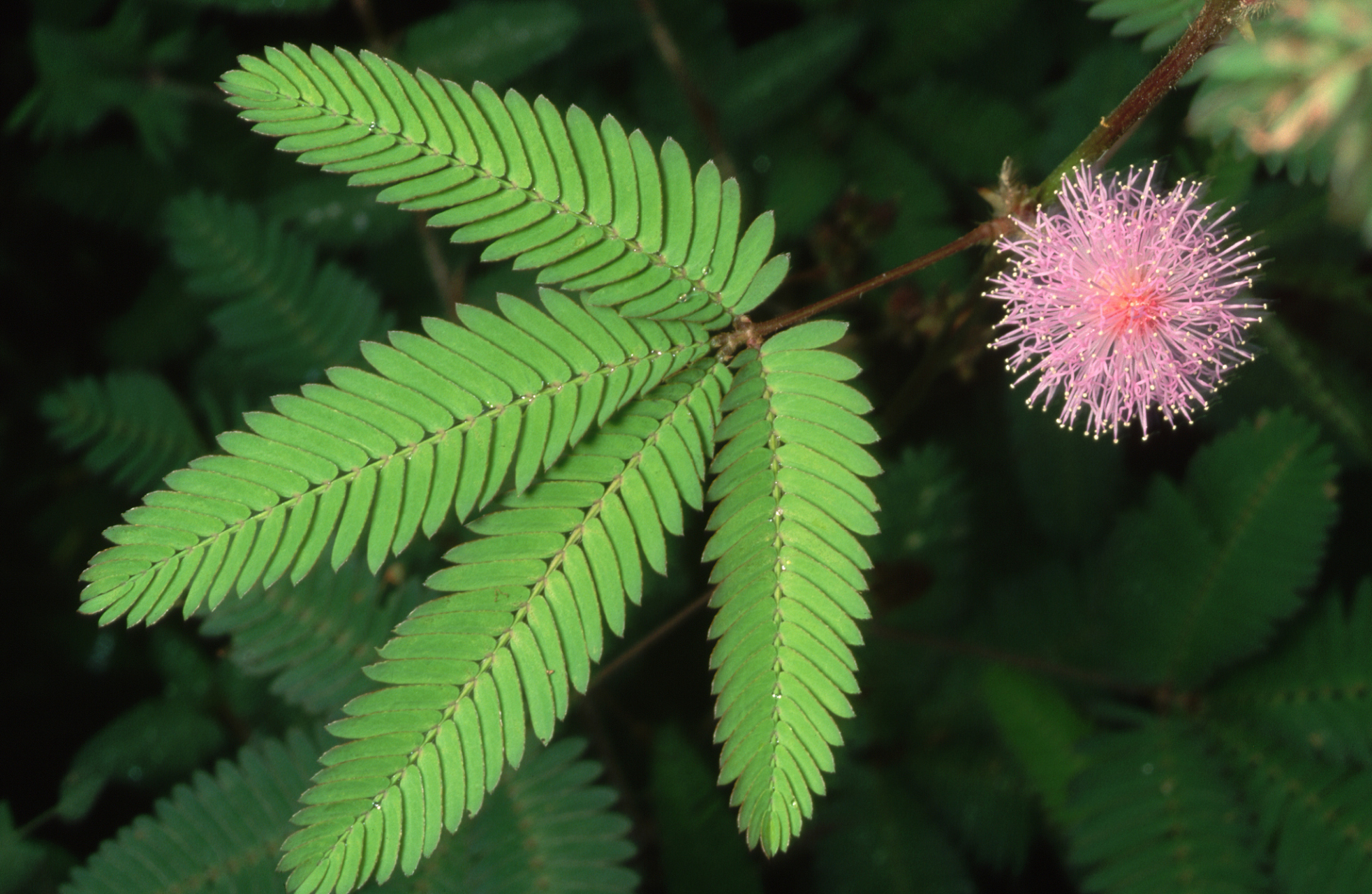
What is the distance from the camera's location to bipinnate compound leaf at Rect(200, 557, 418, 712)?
191 cm

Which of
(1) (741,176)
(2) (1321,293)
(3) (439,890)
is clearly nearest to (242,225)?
(1) (741,176)

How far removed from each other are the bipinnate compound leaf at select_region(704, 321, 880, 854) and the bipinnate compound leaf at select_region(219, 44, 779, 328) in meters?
0.20

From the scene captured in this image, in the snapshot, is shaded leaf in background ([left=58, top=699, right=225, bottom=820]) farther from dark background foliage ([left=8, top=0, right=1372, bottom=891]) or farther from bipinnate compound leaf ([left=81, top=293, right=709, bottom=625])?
bipinnate compound leaf ([left=81, top=293, right=709, bottom=625])

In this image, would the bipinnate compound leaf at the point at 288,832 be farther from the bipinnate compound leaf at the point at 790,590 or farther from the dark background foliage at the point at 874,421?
the bipinnate compound leaf at the point at 790,590

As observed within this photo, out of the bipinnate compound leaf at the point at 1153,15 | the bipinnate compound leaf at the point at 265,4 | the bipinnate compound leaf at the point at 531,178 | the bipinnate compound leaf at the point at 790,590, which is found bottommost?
the bipinnate compound leaf at the point at 790,590

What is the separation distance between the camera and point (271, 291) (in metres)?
2.22

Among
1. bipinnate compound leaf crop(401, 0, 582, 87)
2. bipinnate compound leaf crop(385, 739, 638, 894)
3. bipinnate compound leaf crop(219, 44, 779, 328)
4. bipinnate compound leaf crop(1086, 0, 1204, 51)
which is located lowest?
bipinnate compound leaf crop(385, 739, 638, 894)

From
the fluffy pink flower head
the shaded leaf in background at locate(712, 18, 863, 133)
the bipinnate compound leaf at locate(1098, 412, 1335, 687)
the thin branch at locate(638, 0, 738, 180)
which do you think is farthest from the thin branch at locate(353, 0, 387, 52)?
the bipinnate compound leaf at locate(1098, 412, 1335, 687)

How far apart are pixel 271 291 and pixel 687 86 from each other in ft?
3.49

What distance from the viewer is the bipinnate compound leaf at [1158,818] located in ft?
6.14

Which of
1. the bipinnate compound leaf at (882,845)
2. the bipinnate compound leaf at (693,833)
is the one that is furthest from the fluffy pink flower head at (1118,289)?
the bipinnate compound leaf at (882,845)

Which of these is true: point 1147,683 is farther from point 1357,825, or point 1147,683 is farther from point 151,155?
point 151,155

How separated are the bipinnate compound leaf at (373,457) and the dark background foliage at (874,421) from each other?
77 centimetres

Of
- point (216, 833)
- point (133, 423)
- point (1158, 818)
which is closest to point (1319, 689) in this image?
point (1158, 818)
